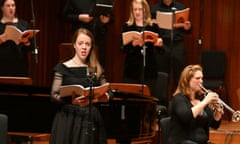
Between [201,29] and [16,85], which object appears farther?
[201,29]

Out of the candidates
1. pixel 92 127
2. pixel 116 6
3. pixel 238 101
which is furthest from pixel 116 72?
pixel 92 127

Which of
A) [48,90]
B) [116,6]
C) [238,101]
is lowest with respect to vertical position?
[238,101]

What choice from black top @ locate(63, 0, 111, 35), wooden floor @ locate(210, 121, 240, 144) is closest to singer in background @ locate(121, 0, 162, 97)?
black top @ locate(63, 0, 111, 35)

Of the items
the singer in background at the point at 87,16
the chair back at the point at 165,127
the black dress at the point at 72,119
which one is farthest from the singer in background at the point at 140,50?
the black dress at the point at 72,119

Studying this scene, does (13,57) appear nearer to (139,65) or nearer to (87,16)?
(87,16)

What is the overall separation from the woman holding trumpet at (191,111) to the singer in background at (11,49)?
2.19 meters

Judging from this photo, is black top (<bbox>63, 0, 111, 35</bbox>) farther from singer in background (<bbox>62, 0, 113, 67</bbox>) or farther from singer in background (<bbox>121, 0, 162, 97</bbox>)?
singer in background (<bbox>121, 0, 162, 97</bbox>)

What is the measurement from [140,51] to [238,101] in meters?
2.54

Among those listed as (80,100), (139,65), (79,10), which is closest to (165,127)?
(80,100)

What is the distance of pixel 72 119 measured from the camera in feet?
19.5

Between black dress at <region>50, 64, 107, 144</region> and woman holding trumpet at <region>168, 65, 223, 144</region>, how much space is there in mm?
790

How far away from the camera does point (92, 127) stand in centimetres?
570

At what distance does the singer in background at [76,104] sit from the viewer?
5.90 m

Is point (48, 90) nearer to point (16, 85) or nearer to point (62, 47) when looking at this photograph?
point (16, 85)
